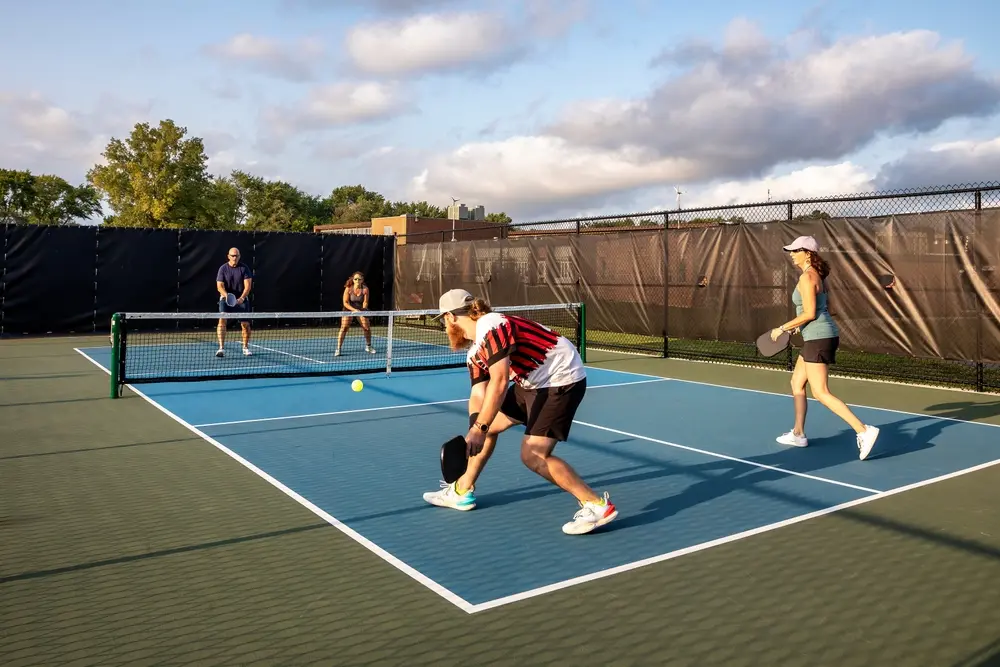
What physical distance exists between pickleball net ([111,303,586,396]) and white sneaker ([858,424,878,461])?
17.6 ft

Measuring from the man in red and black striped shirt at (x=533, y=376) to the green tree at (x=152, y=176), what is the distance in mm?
42804

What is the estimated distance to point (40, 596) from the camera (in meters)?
3.64

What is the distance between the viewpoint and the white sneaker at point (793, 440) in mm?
6969

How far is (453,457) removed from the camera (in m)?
4.34

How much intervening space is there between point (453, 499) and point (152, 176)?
143 ft

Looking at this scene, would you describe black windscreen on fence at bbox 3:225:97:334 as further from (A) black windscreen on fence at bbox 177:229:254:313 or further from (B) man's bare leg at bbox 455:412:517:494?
(B) man's bare leg at bbox 455:412:517:494

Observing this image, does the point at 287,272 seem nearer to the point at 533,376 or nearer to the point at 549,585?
the point at 533,376

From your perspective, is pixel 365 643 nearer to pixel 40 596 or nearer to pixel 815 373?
pixel 40 596

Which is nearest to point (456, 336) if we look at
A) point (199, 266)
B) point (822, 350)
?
point (822, 350)

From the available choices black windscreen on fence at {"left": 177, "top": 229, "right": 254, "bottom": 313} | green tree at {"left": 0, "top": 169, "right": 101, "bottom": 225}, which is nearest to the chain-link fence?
black windscreen on fence at {"left": 177, "top": 229, "right": 254, "bottom": 313}

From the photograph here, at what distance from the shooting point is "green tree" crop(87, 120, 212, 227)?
43.0 metres

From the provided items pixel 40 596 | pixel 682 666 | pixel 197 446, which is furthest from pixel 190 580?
pixel 197 446

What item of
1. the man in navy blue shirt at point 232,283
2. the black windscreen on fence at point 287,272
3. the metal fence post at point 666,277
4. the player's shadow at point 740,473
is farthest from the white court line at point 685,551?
the black windscreen on fence at point 287,272

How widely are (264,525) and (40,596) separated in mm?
1270
